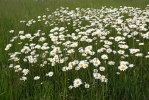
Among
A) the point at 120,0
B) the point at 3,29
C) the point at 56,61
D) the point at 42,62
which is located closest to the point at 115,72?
the point at 56,61

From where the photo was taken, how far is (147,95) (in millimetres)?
2471

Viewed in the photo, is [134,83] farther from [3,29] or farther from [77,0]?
[77,0]

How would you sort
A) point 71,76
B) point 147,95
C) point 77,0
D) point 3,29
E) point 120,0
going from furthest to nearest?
point 77,0 → point 120,0 → point 3,29 → point 71,76 → point 147,95

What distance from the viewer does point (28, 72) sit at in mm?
3129

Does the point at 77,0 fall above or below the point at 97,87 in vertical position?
above

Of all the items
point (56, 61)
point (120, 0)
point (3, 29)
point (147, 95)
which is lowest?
point (147, 95)

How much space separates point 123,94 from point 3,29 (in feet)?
13.9

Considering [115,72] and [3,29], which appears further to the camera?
[3,29]

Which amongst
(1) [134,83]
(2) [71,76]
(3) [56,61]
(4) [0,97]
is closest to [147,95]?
(1) [134,83]

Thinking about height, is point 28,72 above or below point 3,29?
below

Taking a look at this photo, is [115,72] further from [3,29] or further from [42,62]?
[3,29]

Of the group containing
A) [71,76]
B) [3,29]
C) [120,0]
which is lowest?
[71,76]

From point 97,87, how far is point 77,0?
8.76m

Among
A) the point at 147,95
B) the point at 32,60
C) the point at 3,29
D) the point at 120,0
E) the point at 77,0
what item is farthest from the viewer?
the point at 77,0
